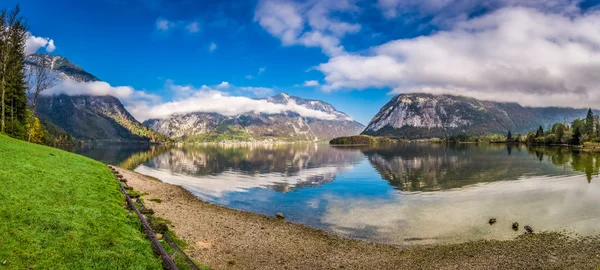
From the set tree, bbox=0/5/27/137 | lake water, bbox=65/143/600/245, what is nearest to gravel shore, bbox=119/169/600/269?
lake water, bbox=65/143/600/245

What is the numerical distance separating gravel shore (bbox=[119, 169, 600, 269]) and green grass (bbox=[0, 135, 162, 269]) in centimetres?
481

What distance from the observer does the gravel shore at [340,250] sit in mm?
23734

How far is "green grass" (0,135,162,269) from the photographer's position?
15.7m

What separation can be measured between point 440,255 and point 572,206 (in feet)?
109

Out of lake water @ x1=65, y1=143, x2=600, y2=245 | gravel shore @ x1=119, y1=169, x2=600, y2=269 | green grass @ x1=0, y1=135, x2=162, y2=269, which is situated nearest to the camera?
green grass @ x1=0, y1=135, x2=162, y2=269

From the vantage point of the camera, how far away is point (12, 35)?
67.4 metres

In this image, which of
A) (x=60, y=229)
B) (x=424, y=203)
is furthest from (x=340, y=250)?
(x=424, y=203)

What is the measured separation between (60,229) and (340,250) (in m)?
19.7

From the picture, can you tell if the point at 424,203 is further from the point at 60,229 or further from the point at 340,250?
the point at 60,229

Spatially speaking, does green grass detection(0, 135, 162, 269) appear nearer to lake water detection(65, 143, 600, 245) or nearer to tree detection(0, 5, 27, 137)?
lake water detection(65, 143, 600, 245)

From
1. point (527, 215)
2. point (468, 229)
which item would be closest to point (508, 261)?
point (468, 229)

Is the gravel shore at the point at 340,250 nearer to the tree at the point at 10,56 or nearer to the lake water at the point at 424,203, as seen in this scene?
the lake water at the point at 424,203

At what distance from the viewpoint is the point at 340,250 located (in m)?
27.6

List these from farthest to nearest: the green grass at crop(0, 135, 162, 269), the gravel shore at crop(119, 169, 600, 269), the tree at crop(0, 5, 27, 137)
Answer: the tree at crop(0, 5, 27, 137) < the gravel shore at crop(119, 169, 600, 269) < the green grass at crop(0, 135, 162, 269)
